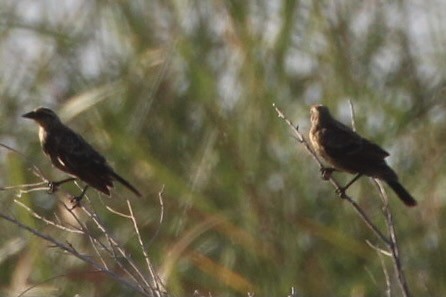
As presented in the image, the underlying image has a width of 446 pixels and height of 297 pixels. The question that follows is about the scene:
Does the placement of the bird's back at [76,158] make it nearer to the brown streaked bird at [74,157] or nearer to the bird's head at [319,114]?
the brown streaked bird at [74,157]

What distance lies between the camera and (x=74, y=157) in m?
7.12

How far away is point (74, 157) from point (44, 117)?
67 centimetres

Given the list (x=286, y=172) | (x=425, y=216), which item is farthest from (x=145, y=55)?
(x=425, y=216)

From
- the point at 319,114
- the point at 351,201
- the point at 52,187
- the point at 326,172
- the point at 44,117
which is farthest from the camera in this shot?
the point at 44,117

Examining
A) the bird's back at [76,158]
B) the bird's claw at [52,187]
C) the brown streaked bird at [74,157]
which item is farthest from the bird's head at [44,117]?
the bird's claw at [52,187]

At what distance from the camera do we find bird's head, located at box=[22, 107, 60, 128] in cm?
763

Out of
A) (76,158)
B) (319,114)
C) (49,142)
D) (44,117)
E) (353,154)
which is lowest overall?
(76,158)

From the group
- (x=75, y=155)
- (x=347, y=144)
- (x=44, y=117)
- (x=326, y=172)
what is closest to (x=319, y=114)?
(x=347, y=144)

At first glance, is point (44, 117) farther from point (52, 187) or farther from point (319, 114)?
point (52, 187)

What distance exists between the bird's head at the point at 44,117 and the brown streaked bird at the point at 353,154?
136cm

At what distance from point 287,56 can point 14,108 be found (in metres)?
1.81

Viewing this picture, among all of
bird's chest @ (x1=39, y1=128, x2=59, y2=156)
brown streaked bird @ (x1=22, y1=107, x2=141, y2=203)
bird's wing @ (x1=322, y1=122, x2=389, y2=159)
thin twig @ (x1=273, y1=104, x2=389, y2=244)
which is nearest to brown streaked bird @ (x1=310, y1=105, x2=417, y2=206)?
bird's wing @ (x1=322, y1=122, x2=389, y2=159)

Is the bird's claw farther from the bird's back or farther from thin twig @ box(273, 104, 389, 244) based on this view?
thin twig @ box(273, 104, 389, 244)

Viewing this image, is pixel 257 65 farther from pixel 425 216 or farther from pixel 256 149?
pixel 425 216
